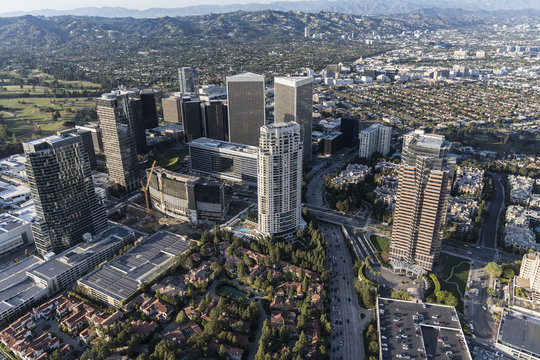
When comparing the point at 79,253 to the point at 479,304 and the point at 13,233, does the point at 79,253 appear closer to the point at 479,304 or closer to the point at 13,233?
the point at 13,233

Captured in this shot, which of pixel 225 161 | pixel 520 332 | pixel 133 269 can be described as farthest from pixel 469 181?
pixel 133 269

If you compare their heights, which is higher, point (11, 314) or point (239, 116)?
point (239, 116)

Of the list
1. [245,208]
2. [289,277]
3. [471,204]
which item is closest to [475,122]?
[471,204]

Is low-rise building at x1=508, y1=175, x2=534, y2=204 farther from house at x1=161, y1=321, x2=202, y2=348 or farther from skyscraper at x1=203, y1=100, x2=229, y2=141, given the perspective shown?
skyscraper at x1=203, y1=100, x2=229, y2=141

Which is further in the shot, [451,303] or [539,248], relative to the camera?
[539,248]

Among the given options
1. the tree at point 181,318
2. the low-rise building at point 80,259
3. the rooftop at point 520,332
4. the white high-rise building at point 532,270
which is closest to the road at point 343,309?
the rooftop at point 520,332

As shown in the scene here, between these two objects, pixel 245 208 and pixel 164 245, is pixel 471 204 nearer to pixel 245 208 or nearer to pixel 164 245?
pixel 245 208

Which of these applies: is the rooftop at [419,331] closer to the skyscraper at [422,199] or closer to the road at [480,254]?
the skyscraper at [422,199]
